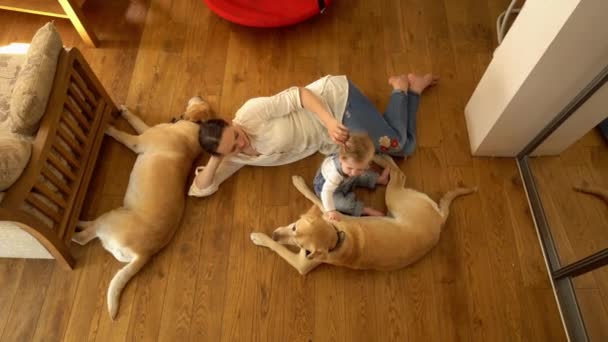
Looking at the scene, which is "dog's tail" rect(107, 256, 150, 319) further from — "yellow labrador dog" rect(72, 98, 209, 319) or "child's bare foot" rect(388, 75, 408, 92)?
"child's bare foot" rect(388, 75, 408, 92)

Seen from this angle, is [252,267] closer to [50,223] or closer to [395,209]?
[395,209]

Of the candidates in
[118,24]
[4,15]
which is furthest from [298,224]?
[4,15]

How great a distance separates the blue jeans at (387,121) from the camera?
1.75 metres

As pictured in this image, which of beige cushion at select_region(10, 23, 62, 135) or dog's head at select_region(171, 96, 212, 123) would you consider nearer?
beige cushion at select_region(10, 23, 62, 135)

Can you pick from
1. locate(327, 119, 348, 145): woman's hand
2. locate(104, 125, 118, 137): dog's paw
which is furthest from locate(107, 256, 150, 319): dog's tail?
locate(327, 119, 348, 145): woman's hand

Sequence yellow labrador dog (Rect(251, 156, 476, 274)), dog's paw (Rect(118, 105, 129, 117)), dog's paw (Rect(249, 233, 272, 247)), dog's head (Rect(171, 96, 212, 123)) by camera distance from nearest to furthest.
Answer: yellow labrador dog (Rect(251, 156, 476, 274))
dog's paw (Rect(249, 233, 272, 247))
dog's head (Rect(171, 96, 212, 123))
dog's paw (Rect(118, 105, 129, 117))

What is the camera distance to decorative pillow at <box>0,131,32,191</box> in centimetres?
127

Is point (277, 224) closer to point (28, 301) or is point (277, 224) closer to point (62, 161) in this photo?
point (62, 161)

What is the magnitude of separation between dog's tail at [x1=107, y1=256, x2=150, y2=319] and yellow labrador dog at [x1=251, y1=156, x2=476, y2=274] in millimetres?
482

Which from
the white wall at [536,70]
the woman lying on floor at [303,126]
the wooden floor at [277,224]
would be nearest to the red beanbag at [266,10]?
the wooden floor at [277,224]

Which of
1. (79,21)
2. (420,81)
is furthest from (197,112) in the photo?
(420,81)

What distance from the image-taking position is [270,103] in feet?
5.39

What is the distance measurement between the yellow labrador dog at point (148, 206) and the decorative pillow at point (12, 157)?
14.8 inches

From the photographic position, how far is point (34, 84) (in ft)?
4.53
